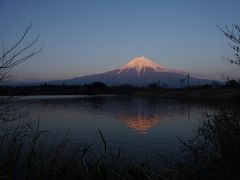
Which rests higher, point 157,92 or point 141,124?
point 157,92

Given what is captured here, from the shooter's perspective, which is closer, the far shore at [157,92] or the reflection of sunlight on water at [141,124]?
the far shore at [157,92]

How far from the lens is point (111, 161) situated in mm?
8500

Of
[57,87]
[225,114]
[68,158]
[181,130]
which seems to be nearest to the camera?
[68,158]

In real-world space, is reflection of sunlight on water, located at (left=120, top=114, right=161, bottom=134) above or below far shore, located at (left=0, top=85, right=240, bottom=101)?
below

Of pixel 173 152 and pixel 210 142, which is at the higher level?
pixel 210 142

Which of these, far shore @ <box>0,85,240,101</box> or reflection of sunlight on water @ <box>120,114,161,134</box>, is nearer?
far shore @ <box>0,85,240,101</box>

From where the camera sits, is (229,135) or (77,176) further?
(229,135)

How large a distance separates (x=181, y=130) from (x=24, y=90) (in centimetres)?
1716

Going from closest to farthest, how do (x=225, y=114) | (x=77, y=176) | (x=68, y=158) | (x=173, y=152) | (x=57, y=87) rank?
(x=77, y=176)
(x=68, y=158)
(x=225, y=114)
(x=173, y=152)
(x=57, y=87)

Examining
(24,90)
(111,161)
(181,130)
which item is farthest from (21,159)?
(181,130)

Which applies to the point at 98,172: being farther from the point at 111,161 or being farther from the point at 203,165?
the point at 203,165

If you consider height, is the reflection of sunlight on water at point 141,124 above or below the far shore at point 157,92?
below

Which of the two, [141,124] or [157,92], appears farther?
[157,92]

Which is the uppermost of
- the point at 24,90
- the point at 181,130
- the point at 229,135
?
the point at 24,90
